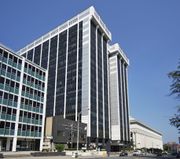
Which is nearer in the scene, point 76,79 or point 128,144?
point 76,79

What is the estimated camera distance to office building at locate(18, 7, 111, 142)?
10175 cm

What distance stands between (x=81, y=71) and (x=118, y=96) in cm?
3767

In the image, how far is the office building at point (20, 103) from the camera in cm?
5359

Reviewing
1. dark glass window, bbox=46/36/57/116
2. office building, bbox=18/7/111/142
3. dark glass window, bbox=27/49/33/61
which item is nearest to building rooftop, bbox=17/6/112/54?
office building, bbox=18/7/111/142

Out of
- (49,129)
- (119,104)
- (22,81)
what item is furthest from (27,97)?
(119,104)

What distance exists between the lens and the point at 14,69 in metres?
57.6

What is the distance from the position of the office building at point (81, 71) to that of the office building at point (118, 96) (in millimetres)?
16073

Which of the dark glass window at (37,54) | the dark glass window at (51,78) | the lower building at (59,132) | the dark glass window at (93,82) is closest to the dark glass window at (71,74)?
the dark glass window at (93,82)

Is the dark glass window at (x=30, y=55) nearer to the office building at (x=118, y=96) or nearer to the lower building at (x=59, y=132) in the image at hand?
the office building at (x=118, y=96)

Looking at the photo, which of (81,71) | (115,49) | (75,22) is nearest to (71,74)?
(81,71)

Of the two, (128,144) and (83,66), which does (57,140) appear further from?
(128,144)

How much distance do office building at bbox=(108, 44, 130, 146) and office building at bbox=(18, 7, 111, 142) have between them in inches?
633

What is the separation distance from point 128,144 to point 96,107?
4906 cm

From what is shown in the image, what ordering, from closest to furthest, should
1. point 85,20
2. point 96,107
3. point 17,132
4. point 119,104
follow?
point 17,132, point 96,107, point 85,20, point 119,104
